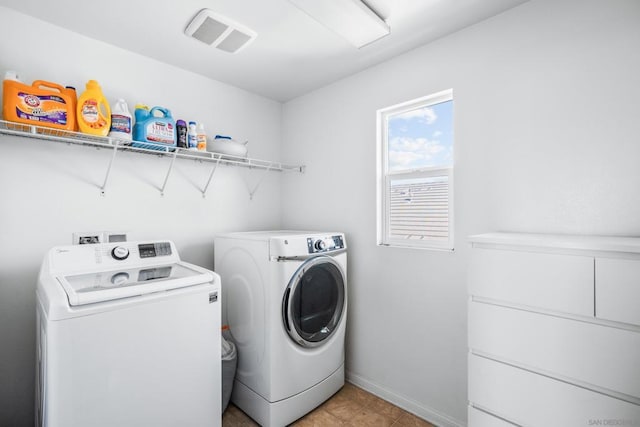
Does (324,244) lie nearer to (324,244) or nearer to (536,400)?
(324,244)

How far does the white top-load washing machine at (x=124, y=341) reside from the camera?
3.72 feet

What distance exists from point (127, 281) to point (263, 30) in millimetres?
1638

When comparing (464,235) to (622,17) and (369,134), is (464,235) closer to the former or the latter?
(369,134)

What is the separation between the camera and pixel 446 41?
1.88 m

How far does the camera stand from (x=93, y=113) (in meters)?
1.66

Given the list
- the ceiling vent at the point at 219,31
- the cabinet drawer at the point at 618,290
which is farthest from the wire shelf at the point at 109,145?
the cabinet drawer at the point at 618,290

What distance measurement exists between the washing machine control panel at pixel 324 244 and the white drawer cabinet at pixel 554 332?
0.95 meters

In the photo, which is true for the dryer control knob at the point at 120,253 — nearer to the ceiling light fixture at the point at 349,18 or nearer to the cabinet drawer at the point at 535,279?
the ceiling light fixture at the point at 349,18

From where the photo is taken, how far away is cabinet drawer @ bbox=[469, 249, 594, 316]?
1130mm

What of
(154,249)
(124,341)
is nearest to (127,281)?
(124,341)

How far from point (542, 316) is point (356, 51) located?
6.24 ft

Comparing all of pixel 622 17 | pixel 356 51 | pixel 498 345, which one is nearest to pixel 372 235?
pixel 498 345

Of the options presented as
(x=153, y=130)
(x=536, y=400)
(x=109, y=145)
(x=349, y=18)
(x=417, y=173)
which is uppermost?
(x=349, y=18)

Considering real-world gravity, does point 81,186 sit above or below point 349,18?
below
